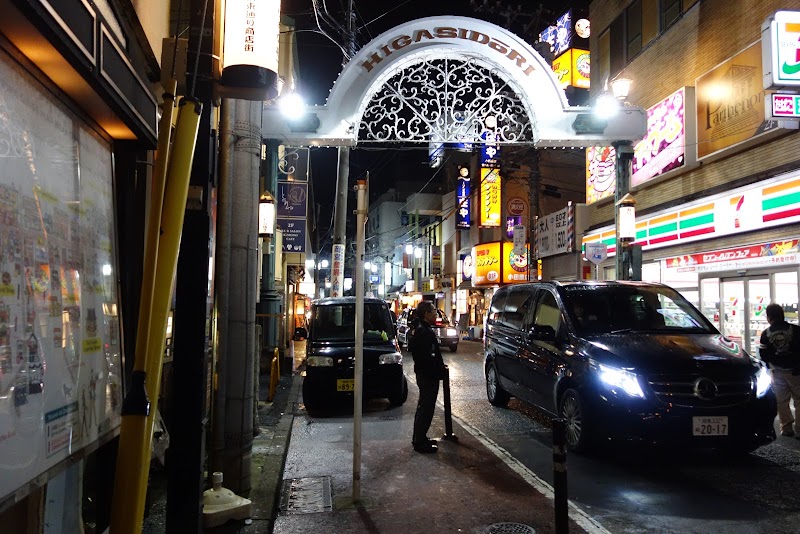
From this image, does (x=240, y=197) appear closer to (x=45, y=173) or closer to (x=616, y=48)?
(x=45, y=173)

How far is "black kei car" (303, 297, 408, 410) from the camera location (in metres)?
10.4

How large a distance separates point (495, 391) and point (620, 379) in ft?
14.2

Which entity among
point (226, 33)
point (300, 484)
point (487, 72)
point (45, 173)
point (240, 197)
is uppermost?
point (487, 72)

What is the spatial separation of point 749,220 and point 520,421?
6961mm

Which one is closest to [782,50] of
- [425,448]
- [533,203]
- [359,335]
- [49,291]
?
[425,448]

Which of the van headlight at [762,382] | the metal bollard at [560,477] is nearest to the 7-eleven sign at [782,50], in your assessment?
the van headlight at [762,382]

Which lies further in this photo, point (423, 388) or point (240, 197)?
point (423, 388)

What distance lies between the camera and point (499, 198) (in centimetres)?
2941

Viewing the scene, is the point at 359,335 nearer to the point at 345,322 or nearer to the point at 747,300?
the point at 345,322

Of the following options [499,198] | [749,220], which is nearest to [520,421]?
[749,220]

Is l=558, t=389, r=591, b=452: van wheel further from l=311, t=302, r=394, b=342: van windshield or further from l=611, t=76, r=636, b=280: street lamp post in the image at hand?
l=611, t=76, r=636, b=280: street lamp post

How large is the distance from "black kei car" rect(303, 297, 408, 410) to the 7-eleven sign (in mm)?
7897

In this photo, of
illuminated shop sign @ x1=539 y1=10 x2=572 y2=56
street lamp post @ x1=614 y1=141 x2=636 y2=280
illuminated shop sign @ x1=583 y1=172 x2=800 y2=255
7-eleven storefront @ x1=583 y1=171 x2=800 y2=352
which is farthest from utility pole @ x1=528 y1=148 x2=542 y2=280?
street lamp post @ x1=614 y1=141 x2=636 y2=280

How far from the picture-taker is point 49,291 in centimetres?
276
